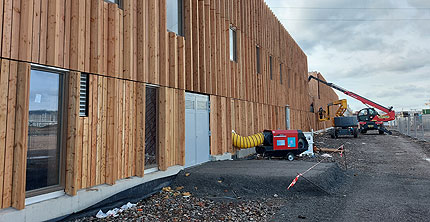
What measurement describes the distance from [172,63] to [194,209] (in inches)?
174

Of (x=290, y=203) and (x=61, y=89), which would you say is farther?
(x=290, y=203)

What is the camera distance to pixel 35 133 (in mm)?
4535

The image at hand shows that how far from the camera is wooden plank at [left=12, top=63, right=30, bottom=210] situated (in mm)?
4074

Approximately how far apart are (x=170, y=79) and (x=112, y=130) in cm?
266

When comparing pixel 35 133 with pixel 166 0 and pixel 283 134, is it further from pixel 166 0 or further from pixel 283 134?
pixel 283 134

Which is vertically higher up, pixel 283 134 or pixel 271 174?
pixel 283 134

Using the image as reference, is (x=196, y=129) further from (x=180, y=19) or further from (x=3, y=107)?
(x=3, y=107)

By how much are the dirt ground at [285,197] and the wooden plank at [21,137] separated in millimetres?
1187

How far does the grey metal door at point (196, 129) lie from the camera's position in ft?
27.9

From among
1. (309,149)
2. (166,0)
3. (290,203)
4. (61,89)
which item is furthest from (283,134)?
(61,89)

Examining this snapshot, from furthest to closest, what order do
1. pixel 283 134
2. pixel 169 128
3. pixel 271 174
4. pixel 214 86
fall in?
pixel 283 134
pixel 214 86
pixel 169 128
pixel 271 174

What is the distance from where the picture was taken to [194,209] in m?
5.47

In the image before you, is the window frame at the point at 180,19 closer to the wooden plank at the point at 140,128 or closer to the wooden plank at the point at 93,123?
the wooden plank at the point at 140,128

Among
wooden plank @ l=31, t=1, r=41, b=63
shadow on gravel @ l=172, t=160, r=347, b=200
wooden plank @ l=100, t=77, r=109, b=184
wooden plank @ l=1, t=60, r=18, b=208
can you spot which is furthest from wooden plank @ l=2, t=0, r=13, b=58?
shadow on gravel @ l=172, t=160, r=347, b=200
